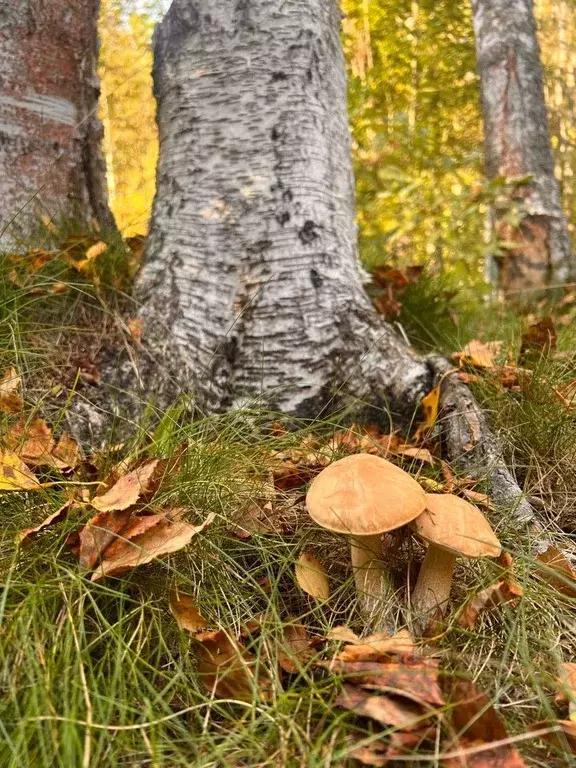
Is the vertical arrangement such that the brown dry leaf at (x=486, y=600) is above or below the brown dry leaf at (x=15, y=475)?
below

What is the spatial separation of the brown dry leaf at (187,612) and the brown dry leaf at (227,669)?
0.08 ft

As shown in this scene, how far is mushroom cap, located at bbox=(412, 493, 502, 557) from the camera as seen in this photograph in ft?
3.87

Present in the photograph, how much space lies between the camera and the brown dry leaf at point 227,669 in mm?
1076

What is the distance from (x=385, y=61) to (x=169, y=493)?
6683 millimetres

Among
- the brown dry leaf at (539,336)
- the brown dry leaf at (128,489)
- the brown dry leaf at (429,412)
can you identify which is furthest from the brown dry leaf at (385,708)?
the brown dry leaf at (539,336)

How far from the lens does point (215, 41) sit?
2.14 metres

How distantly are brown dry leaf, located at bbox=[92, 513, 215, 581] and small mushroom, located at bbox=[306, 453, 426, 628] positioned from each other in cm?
25

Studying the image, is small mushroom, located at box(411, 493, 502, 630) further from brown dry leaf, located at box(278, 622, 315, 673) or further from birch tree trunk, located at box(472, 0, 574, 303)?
birch tree trunk, located at box(472, 0, 574, 303)

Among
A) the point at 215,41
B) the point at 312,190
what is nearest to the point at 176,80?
the point at 215,41

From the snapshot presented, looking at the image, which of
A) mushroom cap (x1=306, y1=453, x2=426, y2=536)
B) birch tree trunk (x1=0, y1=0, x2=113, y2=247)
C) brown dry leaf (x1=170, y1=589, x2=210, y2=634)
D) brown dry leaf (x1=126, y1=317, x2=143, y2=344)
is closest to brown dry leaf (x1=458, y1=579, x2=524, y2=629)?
mushroom cap (x1=306, y1=453, x2=426, y2=536)

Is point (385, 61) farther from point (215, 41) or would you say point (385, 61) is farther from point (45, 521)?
point (45, 521)

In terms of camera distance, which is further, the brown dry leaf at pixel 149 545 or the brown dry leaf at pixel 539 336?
the brown dry leaf at pixel 539 336

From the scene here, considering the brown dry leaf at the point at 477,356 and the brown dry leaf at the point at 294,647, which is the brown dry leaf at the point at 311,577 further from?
the brown dry leaf at the point at 477,356

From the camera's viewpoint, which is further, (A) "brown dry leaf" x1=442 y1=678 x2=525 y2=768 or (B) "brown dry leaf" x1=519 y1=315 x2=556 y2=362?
(B) "brown dry leaf" x1=519 y1=315 x2=556 y2=362
